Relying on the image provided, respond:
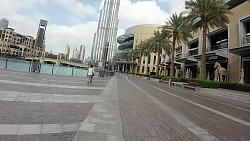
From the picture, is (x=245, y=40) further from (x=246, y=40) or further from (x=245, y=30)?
(x=245, y=30)

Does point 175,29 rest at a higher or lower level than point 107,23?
lower

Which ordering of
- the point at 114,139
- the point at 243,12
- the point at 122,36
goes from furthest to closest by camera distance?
the point at 122,36
the point at 243,12
the point at 114,139

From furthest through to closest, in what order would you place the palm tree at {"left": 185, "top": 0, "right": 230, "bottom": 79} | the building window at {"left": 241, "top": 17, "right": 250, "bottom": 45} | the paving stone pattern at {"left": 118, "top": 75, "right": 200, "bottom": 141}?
the building window at {"left": 241, "top": 17, "right": 250, "bottom": 45}, the palm tree at {"left": 185, "top": 0, "right": 230, "bottom": 79}, the paving stone pattern at {"left": 118, "top": 75, "right": 200, "bottom": 141}

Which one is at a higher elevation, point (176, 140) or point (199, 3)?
point (199, 3)

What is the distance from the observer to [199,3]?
77.5 ft

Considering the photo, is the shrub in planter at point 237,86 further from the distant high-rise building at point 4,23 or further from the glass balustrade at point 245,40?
the distant high-rise building at point 4,23

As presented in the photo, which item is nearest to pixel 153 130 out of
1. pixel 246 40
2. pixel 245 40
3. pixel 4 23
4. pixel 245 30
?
pixel 246 40

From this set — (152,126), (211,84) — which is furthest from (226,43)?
(152,126)

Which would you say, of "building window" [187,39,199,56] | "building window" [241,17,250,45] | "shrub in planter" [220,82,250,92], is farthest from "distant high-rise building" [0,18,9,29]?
"shrub in planter" [220,82,250,92]

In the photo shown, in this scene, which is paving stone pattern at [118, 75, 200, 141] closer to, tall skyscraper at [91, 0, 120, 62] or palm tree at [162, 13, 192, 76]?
palm tree at [162, 13, 192, 76]

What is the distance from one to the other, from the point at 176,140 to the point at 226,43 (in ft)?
100

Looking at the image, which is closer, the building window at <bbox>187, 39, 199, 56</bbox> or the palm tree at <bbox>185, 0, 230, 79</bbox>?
the palm tree at <bbox>185, 0, 230, 79</bbox>

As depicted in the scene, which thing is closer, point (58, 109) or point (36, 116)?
point (36, 116)

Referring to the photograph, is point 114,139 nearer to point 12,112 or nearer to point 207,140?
point 207,140
